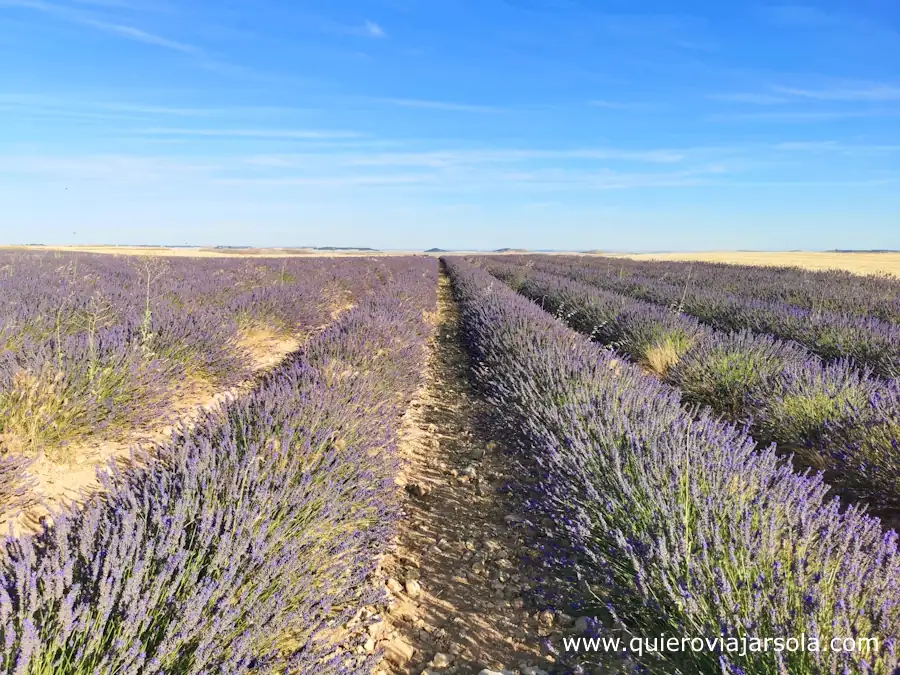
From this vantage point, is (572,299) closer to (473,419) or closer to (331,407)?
(473,419)

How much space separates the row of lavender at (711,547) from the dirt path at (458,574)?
0.32m

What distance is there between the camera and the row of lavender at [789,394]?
2.71 metres

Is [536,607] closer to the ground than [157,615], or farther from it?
closer to the ground

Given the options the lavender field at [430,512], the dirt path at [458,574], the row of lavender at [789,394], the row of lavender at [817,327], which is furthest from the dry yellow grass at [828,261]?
the dirt path at [458,574]

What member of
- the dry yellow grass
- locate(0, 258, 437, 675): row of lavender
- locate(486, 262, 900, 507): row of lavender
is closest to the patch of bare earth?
locate(0, 258, 437, 675): row of lavender

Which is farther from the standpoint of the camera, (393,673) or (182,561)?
(393,673)

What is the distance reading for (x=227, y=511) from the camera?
163 cm

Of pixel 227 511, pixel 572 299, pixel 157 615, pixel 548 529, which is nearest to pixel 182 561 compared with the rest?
pixel 157 615

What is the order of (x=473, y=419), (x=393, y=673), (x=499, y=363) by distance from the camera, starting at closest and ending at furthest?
(x=393, y=673) < (x=473, y=419) < (x=499, y=363)

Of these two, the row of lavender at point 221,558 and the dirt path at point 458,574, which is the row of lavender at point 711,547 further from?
the row of lavender at point 221,558

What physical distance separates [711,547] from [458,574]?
108cm

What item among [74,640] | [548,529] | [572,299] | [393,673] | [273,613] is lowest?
[393,673]

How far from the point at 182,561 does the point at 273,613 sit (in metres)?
0.29

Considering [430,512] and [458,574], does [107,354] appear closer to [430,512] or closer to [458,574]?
[430,512]
